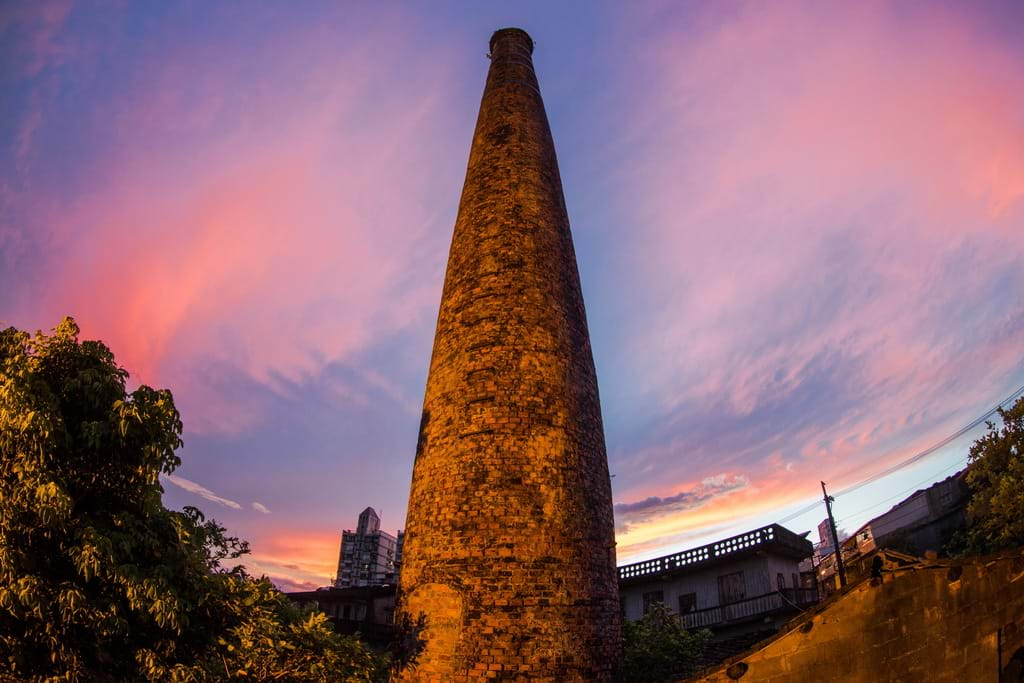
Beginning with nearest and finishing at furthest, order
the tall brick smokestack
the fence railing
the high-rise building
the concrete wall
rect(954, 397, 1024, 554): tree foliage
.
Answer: the concrete wall → the tall brick smokestack → rect(954, 397, 1024, 554): tree foliage → the fence railing → the high-rise building

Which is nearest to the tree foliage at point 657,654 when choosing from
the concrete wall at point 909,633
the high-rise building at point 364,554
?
the concrete wall at point 909,633

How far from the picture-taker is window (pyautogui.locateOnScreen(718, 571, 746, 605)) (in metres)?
21.6

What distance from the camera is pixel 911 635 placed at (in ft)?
23.0

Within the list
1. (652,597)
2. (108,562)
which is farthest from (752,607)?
(108,562)

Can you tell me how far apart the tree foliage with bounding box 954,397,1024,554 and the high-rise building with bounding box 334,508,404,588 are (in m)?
56.2

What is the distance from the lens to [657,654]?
11.1 metres

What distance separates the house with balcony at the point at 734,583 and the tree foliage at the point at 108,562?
16.9m

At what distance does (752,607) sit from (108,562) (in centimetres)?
2013

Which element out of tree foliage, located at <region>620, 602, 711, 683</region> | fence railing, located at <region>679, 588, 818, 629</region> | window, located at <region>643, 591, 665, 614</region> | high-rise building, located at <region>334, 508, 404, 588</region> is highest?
high-rise building, located at <region>334, 508, 404, 588</region>

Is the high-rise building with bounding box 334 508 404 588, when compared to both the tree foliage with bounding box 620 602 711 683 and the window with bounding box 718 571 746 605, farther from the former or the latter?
the tree foliage with bounding box 620 602 711 683

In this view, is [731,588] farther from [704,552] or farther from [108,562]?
[108,562]

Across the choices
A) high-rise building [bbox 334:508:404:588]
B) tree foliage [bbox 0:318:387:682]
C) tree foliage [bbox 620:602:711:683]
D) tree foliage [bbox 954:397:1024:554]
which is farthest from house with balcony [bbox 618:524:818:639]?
high-rise building [bbox 334:508:404:588]

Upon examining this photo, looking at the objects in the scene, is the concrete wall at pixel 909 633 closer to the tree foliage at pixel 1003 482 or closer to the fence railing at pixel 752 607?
the tree foliage at pixel 1003 482

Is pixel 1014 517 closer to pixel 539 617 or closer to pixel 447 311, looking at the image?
pixel 539 617
